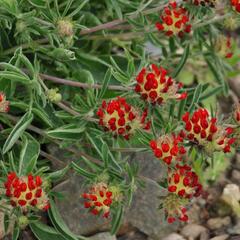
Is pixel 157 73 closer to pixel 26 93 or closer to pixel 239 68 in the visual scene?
pixel 26 93

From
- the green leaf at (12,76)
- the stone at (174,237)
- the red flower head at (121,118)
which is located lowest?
the stone at (174,237)

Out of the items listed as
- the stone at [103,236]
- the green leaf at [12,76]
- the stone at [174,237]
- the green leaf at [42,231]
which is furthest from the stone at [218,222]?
the green leaf at [12,76]

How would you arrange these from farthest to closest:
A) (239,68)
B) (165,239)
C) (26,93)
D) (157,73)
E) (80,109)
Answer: (239,68), (165,239), (26,93), (80,109), (157,73)

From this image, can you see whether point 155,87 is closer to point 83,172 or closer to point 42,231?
point 83,172

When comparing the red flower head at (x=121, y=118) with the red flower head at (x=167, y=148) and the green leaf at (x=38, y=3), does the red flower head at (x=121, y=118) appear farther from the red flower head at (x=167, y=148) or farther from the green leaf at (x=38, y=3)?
the green leaf at (x=38, y=3)

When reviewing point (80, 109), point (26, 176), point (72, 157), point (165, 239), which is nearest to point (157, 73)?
point (80, 109)

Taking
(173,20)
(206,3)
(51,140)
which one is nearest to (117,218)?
(51,140)
